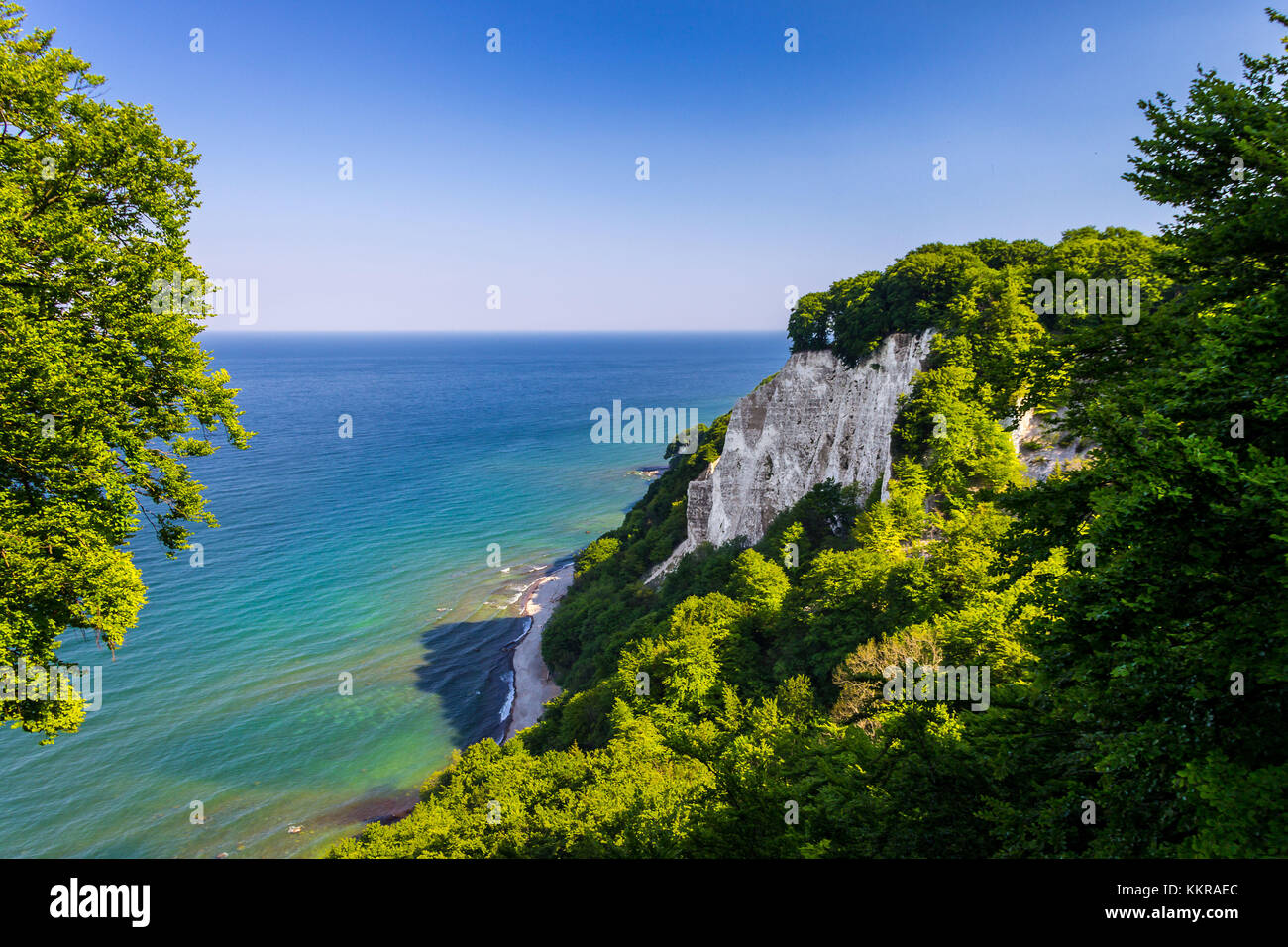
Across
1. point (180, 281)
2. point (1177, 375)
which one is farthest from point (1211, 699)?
point (180, 281)

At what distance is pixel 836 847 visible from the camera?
39.8 ft

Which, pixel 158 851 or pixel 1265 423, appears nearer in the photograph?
pixel 1265 423

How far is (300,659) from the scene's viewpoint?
54.5 m

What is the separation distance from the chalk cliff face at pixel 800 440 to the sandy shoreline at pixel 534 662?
13.5 metres

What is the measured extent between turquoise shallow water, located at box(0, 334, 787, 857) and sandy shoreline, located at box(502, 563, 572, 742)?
6.03 feet

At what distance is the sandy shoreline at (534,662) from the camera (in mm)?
48281
